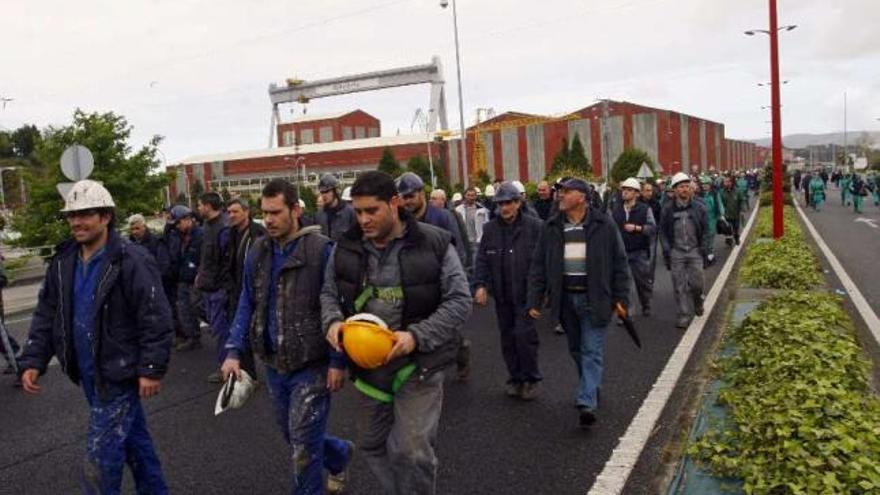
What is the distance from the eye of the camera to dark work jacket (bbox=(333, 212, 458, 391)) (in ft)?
11.9

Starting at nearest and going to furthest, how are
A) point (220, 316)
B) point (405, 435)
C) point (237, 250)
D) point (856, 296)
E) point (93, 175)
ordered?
point (405, 435), point (237, 250), point (220, 316), point (856, 296), point (93, 175)

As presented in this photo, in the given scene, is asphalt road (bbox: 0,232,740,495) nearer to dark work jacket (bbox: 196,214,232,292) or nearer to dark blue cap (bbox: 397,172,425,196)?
dark work jacket (bbox: 196,214,232,292)

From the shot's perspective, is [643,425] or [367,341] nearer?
[367,341]

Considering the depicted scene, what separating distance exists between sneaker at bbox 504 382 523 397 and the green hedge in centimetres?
162

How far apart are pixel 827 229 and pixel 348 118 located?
85.5 meters

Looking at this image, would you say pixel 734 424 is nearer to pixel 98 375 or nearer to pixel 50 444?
pixel 98 375

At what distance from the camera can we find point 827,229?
23.7 meters

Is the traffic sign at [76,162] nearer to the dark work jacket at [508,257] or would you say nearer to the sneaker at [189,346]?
the sneaker at [189,346]

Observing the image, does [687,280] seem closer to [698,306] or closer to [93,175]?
[698,306]

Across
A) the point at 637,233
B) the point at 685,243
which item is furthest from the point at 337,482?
the point at 637,233

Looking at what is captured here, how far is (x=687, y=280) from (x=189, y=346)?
6106mm

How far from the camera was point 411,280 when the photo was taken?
3.67 meters

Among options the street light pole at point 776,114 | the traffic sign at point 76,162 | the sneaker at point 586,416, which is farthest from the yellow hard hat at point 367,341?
the street light pole at point 776,114

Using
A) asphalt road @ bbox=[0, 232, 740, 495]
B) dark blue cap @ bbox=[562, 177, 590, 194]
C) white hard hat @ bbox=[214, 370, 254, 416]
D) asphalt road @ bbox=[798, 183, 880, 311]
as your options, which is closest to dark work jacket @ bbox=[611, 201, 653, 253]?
asphalt road @ bbox=[0, 232, 740, 495]
